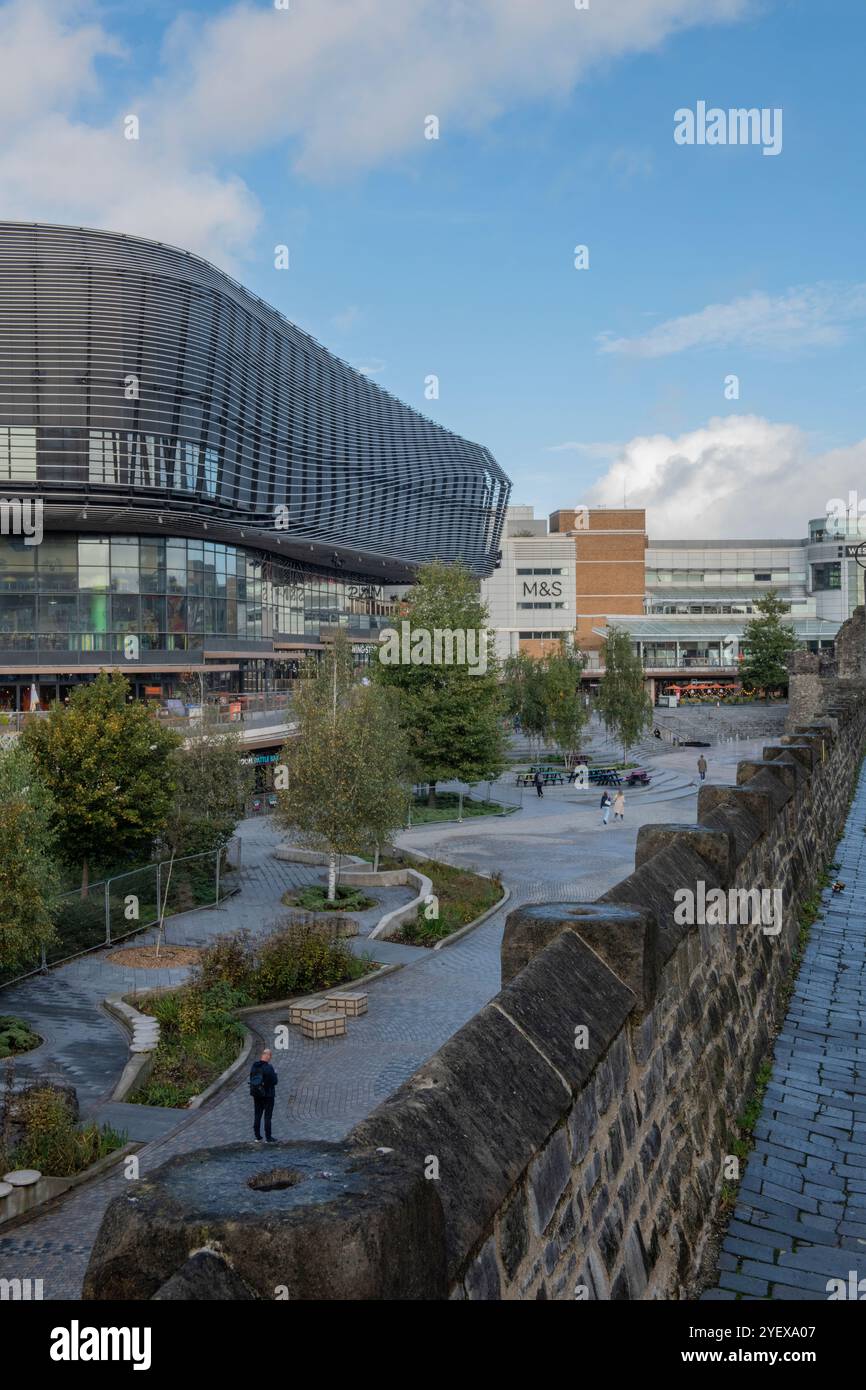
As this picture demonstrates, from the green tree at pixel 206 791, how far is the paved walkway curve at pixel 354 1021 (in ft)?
5.92

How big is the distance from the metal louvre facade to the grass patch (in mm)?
29774

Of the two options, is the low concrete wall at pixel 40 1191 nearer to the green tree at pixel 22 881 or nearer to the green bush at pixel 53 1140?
the green bush at pixel 53 1140

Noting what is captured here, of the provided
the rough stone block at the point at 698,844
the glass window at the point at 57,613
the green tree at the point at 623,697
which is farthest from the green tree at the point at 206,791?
the green tree at the point at 623,697

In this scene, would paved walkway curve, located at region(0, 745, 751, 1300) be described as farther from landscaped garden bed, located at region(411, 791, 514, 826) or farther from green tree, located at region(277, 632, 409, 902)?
landscaped garden bed, located at region(411, 791, 514, 826)

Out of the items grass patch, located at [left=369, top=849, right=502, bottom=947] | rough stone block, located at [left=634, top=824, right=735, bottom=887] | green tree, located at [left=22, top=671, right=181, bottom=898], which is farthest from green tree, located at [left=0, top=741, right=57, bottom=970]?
rough stone block, located at [left=634, top=824, right=735, bottom=887]

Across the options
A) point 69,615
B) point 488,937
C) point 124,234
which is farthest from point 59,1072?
point 124,234

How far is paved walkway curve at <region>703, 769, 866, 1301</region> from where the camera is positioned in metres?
5.45

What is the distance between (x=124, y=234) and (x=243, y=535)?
17.0m

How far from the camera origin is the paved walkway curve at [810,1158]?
545 cm

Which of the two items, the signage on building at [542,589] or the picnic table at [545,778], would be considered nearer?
the picnic table at [545,778]

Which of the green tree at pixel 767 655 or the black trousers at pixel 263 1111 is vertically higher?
the green tree at pixel 767 655

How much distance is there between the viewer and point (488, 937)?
2417 centimetres

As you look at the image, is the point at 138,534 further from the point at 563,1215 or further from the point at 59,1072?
the point at 563,1215

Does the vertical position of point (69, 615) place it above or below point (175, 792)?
above
